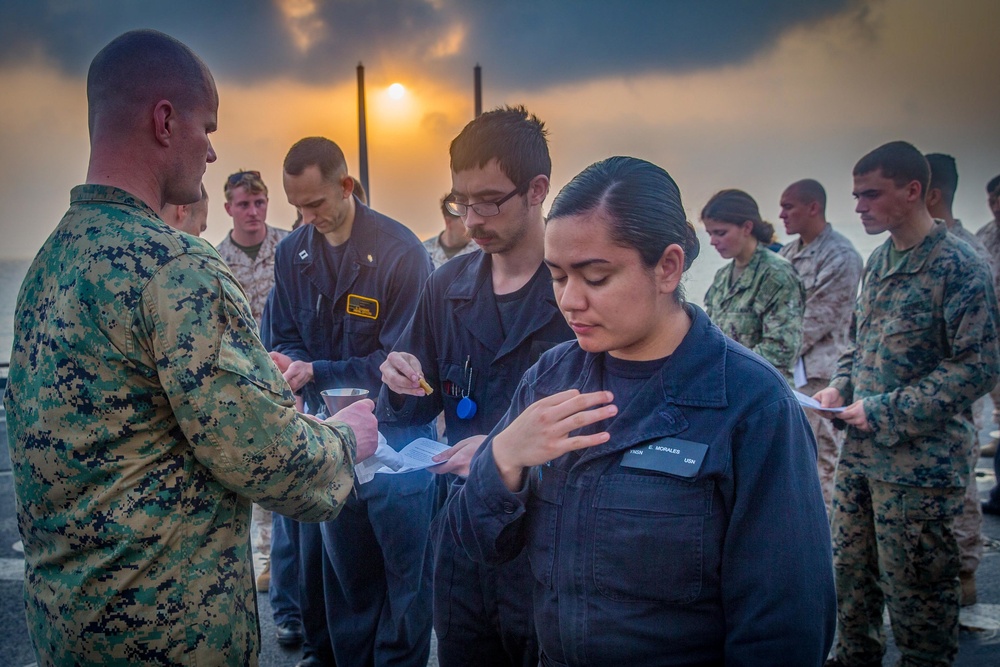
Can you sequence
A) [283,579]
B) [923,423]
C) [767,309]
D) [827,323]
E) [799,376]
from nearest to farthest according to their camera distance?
[923,423], [283,579], [767,309], [799,376], [827,323]

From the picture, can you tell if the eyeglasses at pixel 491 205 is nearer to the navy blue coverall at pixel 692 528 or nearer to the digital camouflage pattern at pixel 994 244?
the navy blue coverall at pixel 692 528

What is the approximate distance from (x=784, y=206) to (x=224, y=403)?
5.17m

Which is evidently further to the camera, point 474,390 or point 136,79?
point 474,390

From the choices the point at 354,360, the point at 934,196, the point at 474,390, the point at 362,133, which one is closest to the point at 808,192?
the point at 934,196

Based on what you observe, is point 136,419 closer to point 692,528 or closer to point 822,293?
point 692,528

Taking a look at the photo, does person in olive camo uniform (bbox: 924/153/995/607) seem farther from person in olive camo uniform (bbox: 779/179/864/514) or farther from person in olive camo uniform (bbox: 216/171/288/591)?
person in olive camo uniform (bbox: 216/171/288/591)

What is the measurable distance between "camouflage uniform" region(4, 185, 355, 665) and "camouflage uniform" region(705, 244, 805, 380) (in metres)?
3.44

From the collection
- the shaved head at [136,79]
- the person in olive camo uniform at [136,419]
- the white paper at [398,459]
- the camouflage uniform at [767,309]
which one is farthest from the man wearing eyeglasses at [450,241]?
the person in olive camo uniform at [136,419]

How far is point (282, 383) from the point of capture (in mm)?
1749

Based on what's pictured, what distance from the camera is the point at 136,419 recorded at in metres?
1.60

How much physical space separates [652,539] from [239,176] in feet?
15.9

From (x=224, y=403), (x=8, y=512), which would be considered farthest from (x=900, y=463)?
(x=8, y=512)

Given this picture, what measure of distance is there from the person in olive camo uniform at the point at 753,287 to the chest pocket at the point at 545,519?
3.05 meters

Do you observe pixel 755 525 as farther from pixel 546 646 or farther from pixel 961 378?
pixel 961 378
